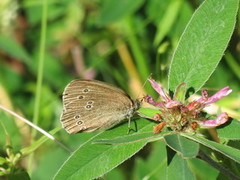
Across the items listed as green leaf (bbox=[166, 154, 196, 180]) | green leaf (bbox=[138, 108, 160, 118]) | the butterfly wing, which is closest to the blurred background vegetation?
the butterfly wing

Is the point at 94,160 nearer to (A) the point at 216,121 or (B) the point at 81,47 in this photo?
(A) the point at 216,121

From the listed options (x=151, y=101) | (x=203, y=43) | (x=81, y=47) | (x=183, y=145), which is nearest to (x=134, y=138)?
(x=183, y=145)

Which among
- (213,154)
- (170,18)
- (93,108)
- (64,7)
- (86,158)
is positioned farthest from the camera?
(64,7)

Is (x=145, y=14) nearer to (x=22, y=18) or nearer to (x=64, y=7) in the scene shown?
(x=64, y=7)

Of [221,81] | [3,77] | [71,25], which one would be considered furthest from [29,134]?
[221,81]

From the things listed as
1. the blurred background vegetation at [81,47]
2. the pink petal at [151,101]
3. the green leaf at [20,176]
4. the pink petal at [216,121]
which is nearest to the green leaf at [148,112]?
the pink petal at [151,101]

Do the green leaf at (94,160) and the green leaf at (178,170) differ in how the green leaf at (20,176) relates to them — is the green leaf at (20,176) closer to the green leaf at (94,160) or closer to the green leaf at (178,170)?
the green leaf at (94,160)
